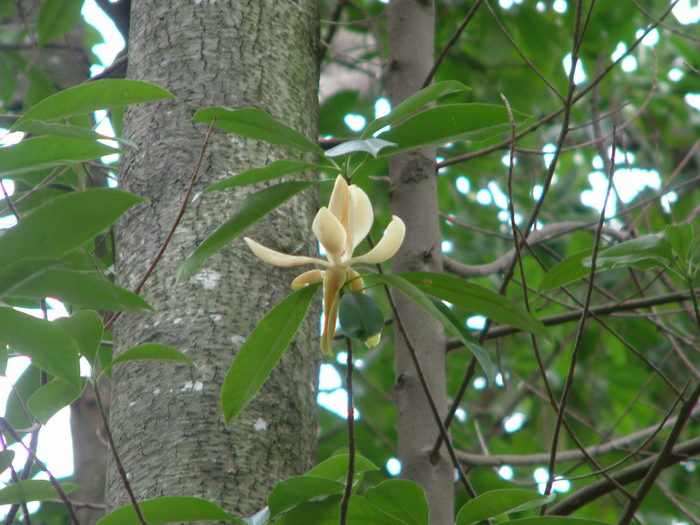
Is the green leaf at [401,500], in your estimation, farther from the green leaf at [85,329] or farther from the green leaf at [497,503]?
the green leaf at [85,329]

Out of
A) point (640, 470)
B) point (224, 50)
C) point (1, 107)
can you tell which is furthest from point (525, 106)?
point (1, 107)

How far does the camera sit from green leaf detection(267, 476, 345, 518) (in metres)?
0.71

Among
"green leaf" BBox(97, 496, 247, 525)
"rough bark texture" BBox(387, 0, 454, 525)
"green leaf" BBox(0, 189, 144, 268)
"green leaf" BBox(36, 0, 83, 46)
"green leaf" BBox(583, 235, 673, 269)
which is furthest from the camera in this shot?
"green leaf" BBox(36, 0, 83, 46)

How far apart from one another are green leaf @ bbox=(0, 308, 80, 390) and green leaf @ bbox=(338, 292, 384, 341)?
26cm

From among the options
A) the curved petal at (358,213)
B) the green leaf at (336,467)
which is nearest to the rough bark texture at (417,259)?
the green leaf at (336,467)

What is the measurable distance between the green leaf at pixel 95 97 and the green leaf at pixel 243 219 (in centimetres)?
16

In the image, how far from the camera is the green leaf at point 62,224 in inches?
23.3

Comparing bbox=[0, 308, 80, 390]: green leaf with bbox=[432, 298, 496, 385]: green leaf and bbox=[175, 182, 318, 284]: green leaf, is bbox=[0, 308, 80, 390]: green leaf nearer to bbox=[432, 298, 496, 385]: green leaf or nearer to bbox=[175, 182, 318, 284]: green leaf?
bbox=[175, 182, 318, 284]: green leaf

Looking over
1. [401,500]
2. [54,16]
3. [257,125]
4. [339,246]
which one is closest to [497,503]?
[401,500]

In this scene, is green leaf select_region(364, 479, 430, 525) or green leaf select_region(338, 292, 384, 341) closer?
green leaf select_region(338, 292, 384, 341)

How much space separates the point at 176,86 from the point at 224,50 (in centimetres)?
10

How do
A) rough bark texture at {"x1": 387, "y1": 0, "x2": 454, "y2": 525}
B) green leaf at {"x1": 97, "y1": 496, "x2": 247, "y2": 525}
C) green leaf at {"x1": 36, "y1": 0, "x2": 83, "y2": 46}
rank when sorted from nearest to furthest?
green leaf at {"x1": 97, "y1": 496, "x2": 247, "y2": 525} < rough bark texture at {"x1": 387, "y1": 0, "x2": 454, "y2": 525} < green leaf at {"x1": 36, "y1": 0, "x2": 83, "y2": 46}

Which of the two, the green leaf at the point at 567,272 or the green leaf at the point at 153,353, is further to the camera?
the green leaf at the point at 567,272

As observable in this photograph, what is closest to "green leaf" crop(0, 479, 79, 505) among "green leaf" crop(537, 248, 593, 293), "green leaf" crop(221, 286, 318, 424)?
"green leaf" crop(221, 286, 318, 424)
